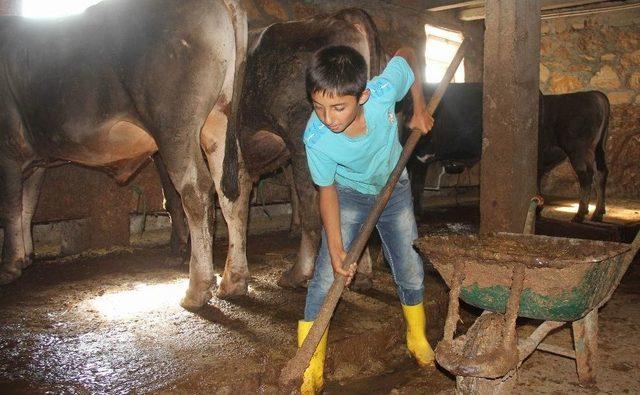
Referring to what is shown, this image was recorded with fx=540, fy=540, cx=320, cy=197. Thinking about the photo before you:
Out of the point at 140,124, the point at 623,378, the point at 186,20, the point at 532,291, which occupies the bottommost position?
the point at 623,378

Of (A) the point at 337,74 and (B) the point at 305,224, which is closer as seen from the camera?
(A) the point at 337,74

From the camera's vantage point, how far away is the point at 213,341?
301 cm

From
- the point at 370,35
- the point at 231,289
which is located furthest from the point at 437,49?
the point at 231,289

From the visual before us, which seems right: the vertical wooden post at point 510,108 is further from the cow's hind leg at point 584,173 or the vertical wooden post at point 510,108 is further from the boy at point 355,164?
the cow's hind leg at point 584,173

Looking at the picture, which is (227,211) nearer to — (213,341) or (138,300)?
(138,300)

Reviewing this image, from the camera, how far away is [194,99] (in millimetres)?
3629

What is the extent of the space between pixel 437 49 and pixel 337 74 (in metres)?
7.63

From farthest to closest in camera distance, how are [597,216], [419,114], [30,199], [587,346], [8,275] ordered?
[597,216], [30,199], [8,275], [419,114], [587,346]

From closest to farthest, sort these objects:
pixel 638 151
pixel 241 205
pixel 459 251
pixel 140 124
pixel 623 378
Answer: pixel 459 251, pixel 623 378, pixel 140 124, pixel 241 205, pixel 638 151

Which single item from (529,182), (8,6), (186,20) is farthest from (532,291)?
(8,6)

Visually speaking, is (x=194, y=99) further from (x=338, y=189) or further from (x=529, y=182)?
(x=529, y=182)

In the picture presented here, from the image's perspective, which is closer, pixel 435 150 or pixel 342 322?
pixel 342 322

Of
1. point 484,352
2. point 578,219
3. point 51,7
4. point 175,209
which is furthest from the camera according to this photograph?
point 578,219

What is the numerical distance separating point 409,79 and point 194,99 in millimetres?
1544
